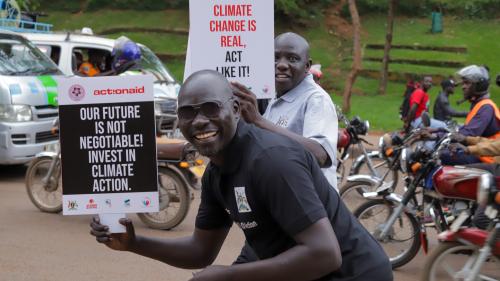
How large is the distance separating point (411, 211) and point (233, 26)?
9.84 ft

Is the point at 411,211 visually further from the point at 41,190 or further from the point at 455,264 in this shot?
the point at 41,190

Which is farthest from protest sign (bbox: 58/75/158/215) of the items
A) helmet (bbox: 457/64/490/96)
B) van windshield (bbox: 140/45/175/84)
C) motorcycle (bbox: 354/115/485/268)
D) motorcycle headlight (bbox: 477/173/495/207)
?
van windshield (bbox: 140/45/175/84)

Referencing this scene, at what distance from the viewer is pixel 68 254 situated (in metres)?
6.77

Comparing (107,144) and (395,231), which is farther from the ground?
(107,144)

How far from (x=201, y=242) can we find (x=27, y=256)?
13.6ft

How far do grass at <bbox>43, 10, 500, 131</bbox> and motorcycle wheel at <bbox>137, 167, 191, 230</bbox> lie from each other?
15.0 metres

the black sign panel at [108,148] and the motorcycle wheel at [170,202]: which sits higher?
the black sign panel at [108,148]

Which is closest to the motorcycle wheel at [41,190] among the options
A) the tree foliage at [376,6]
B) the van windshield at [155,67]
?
the van windshield at [155,67]

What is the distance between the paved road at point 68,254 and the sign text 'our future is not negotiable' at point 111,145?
3198mm

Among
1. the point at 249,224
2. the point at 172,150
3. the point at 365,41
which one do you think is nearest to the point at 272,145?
the point at 249,224

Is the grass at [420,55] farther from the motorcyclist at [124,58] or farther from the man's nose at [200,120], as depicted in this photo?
the man's nose at [200,120]

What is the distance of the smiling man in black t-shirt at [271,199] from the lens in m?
2.30

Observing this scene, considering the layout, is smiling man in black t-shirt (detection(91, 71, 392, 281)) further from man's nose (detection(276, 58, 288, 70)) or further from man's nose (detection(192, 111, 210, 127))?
man's nose (detection(276, 58, 288, 70))

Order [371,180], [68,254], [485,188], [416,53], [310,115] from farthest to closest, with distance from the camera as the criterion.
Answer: [416,53] < [371,180] < [68,254] < [485,188] < [310,115]
